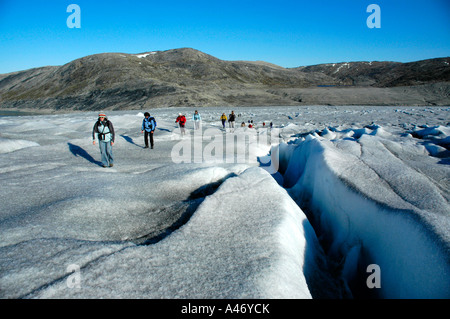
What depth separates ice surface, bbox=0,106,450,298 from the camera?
2.39 m

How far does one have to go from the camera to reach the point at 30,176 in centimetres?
560

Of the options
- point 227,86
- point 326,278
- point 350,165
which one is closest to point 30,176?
point 326,278

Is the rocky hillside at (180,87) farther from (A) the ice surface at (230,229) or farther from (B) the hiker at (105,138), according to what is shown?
(A) the ice surface at (230,229)

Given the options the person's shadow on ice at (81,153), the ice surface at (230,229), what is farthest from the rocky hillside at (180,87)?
the ice surface at (230,229)

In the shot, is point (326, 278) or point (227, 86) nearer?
point (326, 278)

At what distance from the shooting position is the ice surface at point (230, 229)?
2.39 metres

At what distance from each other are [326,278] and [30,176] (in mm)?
5954

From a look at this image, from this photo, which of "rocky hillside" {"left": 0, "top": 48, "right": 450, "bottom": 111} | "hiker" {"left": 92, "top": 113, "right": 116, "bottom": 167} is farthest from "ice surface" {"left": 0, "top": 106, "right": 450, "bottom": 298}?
"rocky hillside" {"left": 0, "top": 48, "right": 450, "bottom": 111}

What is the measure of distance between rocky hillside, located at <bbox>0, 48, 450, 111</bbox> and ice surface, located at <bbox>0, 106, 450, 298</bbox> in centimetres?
4444

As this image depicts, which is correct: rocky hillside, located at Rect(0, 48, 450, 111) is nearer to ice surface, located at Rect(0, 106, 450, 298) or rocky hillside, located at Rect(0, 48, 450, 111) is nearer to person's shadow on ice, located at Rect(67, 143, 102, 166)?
person's shadow on ice, located at Rect(67, 143, 102, 166)

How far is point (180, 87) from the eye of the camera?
5731cm

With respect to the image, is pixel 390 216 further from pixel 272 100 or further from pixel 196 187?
pixel 272 100

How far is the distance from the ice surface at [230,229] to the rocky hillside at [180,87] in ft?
146
